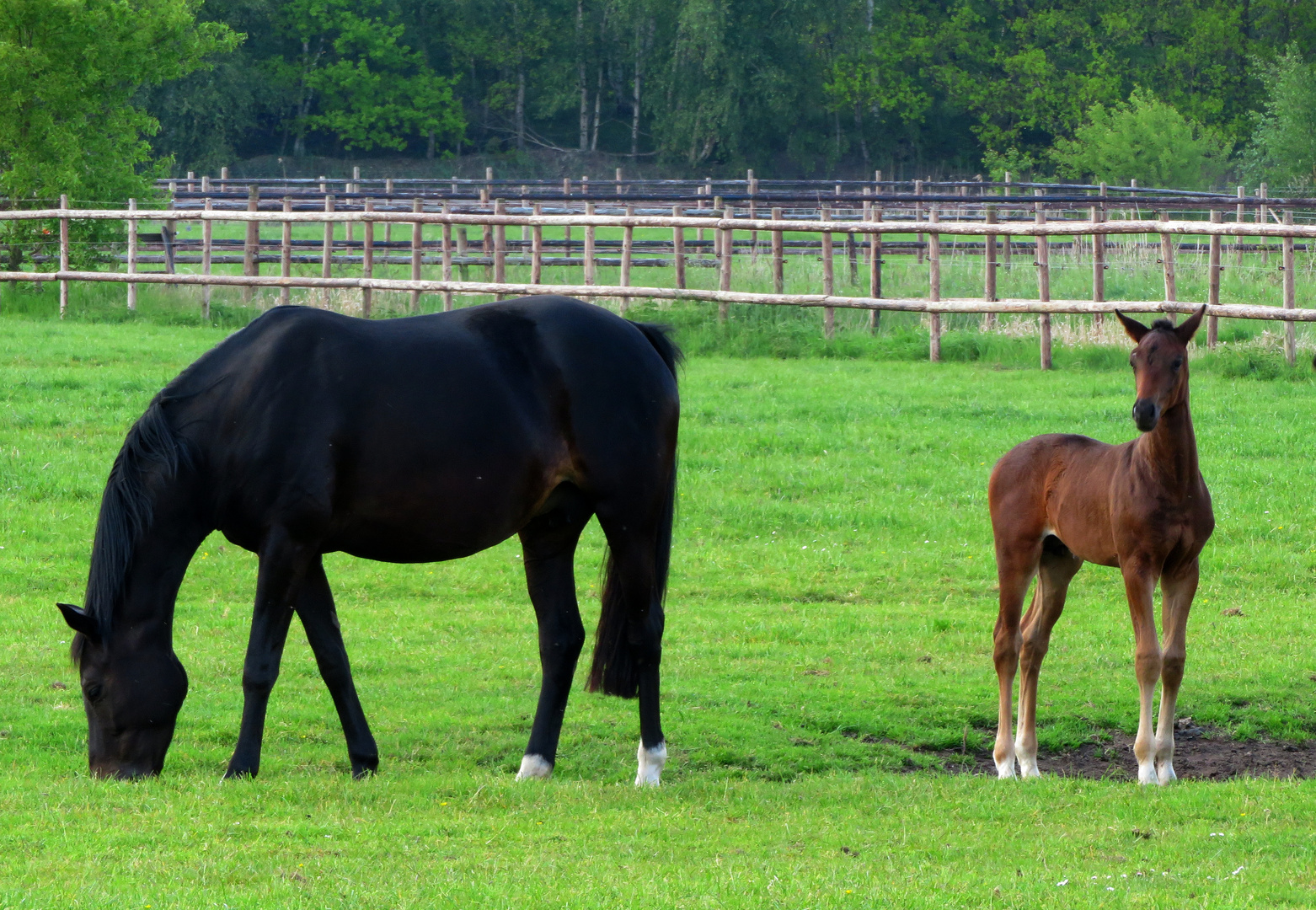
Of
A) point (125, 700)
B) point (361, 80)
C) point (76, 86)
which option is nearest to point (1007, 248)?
point (76, 86)

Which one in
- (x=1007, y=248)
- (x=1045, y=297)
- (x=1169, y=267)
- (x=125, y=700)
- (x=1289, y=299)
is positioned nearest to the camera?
(x=125, y=700)

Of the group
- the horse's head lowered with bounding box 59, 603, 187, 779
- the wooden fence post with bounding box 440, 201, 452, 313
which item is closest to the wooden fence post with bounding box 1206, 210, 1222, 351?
the wooden fence post with bounding box 440, 201, 452, 313

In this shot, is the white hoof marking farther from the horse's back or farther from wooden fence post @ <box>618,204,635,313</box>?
wooden fence post @ <box>618,204,635,313</box>

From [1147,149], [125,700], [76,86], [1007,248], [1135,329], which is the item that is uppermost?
[1147,149]

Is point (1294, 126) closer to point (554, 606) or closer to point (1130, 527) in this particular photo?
point (1130, 527)

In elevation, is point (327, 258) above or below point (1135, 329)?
above

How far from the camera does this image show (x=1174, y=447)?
6035 mm

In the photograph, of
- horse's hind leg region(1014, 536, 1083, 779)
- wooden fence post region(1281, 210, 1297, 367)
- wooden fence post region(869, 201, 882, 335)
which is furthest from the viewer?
wooden fence post region(869, 201, 882, 335)

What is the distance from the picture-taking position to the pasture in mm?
4508

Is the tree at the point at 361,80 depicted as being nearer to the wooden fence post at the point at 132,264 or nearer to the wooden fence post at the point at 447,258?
the wooden fence post at the point at 132,264

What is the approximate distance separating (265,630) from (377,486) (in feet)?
2.29

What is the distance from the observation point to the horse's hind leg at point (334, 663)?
6082mm

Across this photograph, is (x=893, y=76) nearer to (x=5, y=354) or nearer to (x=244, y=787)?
(x=5, y=354)

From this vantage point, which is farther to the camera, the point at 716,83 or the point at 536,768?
the point at 716,83
